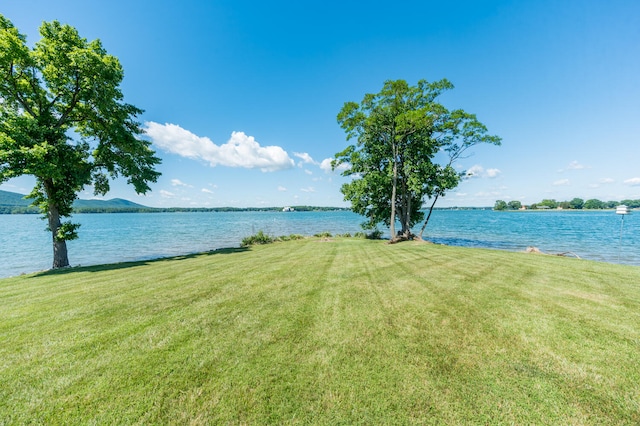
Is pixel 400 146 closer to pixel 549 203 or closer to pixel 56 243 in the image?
pixel 56 243

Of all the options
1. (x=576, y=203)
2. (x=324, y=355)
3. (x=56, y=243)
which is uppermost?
(x=576, y=203)

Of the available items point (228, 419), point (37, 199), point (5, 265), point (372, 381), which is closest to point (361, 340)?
point (372, 381)

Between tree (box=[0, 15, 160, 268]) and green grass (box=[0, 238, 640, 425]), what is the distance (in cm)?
881

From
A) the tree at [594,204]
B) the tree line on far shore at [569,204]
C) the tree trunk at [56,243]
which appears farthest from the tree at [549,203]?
the tree trunk at [56,243]

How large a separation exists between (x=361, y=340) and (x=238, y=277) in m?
5.94

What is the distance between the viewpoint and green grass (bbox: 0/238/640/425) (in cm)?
290

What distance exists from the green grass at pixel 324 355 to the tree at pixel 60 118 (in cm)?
881

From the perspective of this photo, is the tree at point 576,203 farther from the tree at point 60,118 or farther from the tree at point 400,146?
the tree at point 60,118

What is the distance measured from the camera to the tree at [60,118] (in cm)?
1188

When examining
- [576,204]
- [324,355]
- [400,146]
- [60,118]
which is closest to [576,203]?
[576,204]

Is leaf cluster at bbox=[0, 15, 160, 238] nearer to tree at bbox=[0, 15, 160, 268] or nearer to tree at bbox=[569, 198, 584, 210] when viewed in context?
tree at bbox=[0, 15, 160, 268]

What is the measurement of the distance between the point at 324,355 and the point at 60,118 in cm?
2105

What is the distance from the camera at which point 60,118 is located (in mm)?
14367

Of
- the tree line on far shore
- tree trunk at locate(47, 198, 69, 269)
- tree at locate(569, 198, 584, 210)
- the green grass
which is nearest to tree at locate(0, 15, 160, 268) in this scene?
tree trunk at locate(47, 198, 69, 269)
